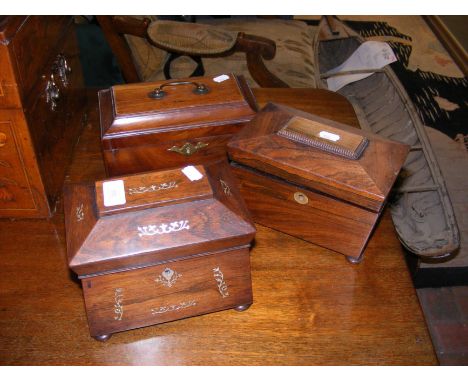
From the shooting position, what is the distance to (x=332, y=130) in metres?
0.96

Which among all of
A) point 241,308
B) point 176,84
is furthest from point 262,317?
point 176,84

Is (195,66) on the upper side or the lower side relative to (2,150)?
lower

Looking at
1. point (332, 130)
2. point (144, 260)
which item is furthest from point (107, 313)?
point (332, 130)

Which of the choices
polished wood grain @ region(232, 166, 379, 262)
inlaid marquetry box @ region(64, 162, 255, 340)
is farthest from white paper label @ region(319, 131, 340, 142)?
inlaid marquetry box @ region(64, 162, 255, 340)

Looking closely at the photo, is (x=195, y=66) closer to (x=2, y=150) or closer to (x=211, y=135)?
(x=211, y=135)

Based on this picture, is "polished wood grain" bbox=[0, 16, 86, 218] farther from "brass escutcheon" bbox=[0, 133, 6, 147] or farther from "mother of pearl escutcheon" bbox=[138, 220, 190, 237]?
"mother of pearl escutcheon" bbox=[138, 220, 190, 237]

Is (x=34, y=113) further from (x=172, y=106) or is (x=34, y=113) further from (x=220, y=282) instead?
(x=220, y=282)

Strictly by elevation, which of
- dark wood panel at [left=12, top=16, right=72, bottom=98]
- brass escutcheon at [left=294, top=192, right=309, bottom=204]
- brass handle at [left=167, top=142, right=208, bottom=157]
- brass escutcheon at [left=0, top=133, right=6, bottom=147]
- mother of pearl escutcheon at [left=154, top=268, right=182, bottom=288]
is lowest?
mother of pearl escutcheon at [left=154, top=268, right=182, bottom=288]

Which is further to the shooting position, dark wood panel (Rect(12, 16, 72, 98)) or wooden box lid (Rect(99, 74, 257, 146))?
wooden box lid (Rect(99, 74, 257, 146))

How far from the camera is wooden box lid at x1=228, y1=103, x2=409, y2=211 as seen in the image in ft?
2.80

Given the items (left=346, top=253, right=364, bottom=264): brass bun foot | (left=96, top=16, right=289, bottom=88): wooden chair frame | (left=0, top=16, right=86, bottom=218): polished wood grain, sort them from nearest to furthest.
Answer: (left=0, top=16, right=86, bottom=218): polished wood grain
(left=346, top=253, right=364, bottom=264): brass bun foot
(left=96, top=16, right=289, bottom=88): wooden chair frame

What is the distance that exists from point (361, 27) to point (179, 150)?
1591mm

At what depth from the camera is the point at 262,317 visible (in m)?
0.87

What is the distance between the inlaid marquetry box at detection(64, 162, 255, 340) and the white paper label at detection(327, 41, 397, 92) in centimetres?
107
